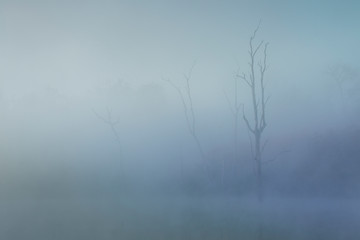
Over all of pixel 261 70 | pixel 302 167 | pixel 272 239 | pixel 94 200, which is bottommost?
pixel 272 239

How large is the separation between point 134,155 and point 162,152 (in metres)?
0.56

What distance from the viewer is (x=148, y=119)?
8047mm

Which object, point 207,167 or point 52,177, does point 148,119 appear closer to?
point 207,167

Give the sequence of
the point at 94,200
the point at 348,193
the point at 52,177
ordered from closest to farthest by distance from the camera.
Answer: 1. the point at 348,193
2. the point at 94,200
3. the point at 52,177

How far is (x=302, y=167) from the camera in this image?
747 centimetres

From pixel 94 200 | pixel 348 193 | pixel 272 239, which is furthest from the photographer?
pixel 94 200

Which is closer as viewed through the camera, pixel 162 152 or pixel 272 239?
pixel 272 239

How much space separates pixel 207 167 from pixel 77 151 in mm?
2573

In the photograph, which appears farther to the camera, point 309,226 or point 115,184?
point 115,184

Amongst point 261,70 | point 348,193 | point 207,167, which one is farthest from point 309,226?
point 261,70

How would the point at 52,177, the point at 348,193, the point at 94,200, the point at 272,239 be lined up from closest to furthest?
1. the point at 272,239
2. the point at 348,193
3. the point at 94,200
4. the point at 52,177

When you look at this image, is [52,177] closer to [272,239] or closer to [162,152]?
[162,152]

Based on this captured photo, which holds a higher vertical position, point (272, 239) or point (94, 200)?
point (94, 200)

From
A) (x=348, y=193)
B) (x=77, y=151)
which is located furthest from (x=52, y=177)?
(x=348, y=193)
